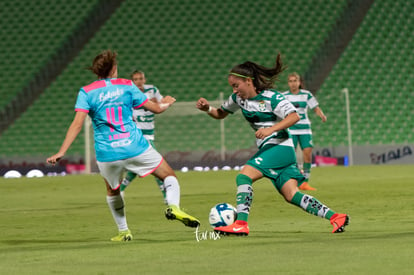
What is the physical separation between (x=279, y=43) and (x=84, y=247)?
20.4m

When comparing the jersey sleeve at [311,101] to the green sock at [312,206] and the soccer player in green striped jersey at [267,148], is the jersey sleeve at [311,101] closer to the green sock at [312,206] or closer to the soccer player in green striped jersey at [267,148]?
the soccer player in green striped jersey at [267,148]

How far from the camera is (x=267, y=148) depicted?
801 centimetres

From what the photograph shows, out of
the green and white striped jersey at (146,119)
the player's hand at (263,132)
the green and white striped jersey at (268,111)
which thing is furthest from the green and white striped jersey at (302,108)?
the player's hand at (263,132)

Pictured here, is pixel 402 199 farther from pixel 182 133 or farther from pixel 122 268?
pixel 182 133

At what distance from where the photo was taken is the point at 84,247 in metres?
7.11

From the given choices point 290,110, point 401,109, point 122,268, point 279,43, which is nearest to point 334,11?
point 279,43

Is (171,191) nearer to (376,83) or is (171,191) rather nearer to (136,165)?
(136,165)

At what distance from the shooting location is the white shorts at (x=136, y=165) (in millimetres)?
7535

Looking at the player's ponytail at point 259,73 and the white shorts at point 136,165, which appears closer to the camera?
the white shorts at point 136,165

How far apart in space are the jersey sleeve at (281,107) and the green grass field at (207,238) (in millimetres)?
1160

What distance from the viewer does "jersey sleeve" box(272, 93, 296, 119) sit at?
7.77 metres

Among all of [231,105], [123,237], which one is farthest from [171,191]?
[231,105]

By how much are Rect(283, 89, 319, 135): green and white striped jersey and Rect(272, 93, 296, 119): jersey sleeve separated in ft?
25.4

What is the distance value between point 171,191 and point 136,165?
423 mm
